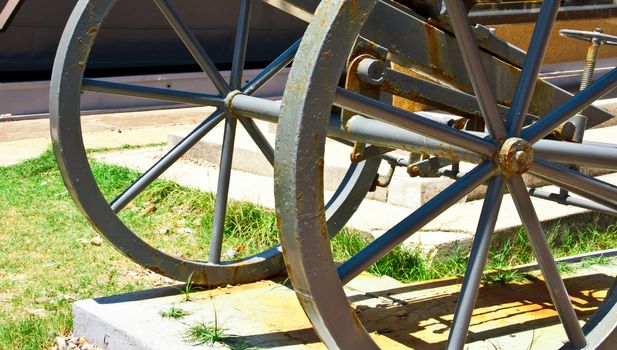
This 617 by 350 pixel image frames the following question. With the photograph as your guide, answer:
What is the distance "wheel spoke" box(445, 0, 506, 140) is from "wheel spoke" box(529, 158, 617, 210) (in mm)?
152

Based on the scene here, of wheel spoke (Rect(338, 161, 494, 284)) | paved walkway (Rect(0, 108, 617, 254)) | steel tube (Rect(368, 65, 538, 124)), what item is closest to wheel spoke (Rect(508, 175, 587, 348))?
wheel spoke (Rect(338, 161, 494, 284))

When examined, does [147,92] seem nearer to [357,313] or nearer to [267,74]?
[267,74]

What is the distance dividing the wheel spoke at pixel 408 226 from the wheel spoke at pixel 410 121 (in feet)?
0.23

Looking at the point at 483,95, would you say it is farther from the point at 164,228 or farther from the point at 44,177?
the point at 44,177

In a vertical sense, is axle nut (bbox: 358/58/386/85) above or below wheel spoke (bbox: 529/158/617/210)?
above

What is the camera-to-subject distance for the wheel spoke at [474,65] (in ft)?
8.74

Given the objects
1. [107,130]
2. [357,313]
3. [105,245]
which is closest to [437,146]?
[357,313]

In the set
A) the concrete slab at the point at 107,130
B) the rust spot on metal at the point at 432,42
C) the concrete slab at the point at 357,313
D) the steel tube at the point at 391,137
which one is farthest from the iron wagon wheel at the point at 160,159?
the concrete slab at the point at 107,130

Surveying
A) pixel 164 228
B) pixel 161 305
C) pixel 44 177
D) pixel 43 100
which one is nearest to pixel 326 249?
pixel 161 305

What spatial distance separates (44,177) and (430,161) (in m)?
3.96

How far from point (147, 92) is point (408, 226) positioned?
1.36 m

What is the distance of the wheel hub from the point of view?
274cm

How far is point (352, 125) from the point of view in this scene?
2918 mm

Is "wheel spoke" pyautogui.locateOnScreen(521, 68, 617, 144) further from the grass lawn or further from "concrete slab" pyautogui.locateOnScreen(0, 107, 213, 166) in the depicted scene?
"concrete slab" pyautogui.locateOnScreen(0, 107, 213, 166)
